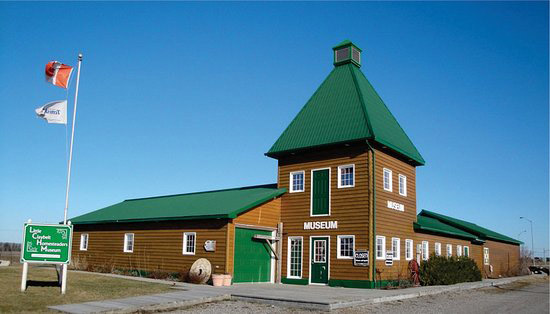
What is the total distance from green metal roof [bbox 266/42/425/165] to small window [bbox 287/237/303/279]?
457cm

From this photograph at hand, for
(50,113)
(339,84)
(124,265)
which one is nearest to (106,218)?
(124,265)

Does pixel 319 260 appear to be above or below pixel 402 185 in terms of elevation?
below

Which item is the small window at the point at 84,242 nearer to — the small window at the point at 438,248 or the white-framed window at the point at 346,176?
the white-framed window at the point at 346,176

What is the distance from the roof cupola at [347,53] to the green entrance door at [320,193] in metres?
7.09

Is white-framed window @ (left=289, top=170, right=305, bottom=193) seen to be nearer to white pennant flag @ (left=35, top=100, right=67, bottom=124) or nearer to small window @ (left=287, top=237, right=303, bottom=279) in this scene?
small window @ (left=287, top=237, right=303, bottom=279)

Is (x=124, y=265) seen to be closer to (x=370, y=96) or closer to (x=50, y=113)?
(x=50, y=113)

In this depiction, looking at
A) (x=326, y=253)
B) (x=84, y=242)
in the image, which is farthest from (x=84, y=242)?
(x=326, y=253)

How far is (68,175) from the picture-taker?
1712 cm

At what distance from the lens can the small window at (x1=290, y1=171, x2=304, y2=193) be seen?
25.1 m

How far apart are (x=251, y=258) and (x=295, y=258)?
2.30 metres

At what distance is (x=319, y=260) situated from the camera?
76.7ft

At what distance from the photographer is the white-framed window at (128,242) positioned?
27667 millimetres

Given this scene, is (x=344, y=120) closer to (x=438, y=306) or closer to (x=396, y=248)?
(x=396, y=248)

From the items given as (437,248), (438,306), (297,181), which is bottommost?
(438,306)
